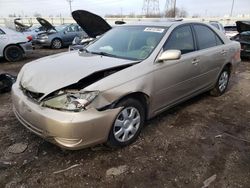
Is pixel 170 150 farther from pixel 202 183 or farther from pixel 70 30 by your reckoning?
pixel 70 30

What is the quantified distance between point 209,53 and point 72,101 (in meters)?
2.93

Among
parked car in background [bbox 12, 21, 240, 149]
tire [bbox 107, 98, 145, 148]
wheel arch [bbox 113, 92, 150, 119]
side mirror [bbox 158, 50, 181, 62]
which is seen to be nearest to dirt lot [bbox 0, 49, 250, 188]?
tire [bbox 107, 98, 145, 148]

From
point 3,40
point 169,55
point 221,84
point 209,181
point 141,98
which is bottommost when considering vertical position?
point 209,181

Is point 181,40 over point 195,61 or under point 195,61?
over

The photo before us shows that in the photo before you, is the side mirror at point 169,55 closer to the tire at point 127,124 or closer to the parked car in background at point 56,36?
the tire at point 127,124

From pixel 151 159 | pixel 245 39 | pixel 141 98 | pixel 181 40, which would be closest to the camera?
pixel 151 159

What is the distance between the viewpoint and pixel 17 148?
333cm

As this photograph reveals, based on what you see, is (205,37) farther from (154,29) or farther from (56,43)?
(56,43)

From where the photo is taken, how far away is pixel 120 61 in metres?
3.43

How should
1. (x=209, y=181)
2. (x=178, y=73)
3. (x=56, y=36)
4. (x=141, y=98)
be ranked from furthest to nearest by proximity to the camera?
1. (x=56, y=36)
2. (x=178, y=73)
3. (x=141, y=98)
4. (x=209, y=181)

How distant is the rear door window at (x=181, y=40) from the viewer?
3.87 meters

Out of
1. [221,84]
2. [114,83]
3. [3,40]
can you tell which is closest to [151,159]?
[114,83]

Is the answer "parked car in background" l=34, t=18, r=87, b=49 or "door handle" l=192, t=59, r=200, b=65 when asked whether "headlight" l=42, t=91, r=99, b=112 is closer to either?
"door handle" l=192, t=59, r=200, b=65

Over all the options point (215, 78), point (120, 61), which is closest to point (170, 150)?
point (120, 61)
